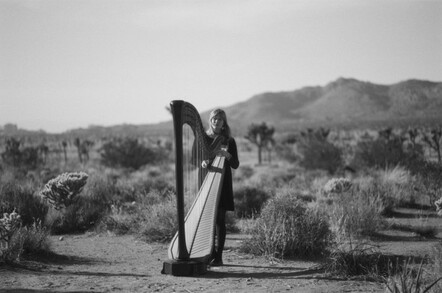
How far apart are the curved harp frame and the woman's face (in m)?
0.15

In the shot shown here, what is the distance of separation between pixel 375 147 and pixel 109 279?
1612cm

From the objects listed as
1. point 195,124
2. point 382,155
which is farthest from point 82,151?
point 195,124

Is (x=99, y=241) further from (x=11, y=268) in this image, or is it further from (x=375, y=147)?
(x=375, y=147)

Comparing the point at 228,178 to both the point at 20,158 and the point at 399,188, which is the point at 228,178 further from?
the point at 20,158

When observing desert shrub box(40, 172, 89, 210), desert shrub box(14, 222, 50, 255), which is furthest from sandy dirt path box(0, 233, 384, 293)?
desert shrub box(40, 172, 89, 210)

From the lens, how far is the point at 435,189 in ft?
45.1

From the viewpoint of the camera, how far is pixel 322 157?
22.0 meters

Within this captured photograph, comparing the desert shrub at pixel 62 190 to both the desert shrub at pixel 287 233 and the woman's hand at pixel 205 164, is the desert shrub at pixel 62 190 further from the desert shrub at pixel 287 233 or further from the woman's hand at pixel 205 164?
the woman's hand at pixel 205 164

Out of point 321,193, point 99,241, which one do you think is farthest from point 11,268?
point 321,193

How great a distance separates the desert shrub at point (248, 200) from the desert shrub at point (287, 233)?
4.04 meters

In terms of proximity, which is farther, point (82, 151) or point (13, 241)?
point (82, 151)

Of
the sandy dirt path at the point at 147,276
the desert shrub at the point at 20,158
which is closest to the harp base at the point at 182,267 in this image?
the sandy dirt path at the point at 147,276

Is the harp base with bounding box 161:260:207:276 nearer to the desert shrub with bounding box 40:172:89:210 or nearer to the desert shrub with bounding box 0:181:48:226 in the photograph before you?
the desert shrub with bounding box 0:181:48:226

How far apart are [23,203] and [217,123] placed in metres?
6.41
